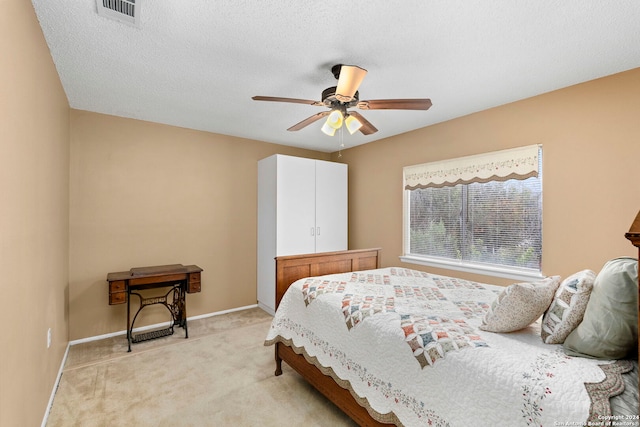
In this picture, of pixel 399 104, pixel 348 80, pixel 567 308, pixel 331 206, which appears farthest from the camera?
pixel 331 206

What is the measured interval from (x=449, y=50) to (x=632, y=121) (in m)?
1.60

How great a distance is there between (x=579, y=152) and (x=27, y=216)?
3990 millimetres

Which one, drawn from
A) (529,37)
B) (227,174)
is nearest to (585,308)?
(529,37)

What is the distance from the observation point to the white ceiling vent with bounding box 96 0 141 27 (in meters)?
1.67

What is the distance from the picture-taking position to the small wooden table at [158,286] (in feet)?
10.2

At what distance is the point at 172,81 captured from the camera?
2.61 metres

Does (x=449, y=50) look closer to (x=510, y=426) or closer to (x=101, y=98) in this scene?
(x=510, y=426)

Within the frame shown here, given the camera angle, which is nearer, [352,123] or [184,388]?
[184,388]

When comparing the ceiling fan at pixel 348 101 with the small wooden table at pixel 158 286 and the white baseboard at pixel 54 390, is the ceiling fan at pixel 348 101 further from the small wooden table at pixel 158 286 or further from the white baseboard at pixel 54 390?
the white baseboard at pixel 54 390

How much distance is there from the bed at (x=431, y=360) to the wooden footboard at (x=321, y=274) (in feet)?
0.03

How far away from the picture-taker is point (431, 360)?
1.43 meters

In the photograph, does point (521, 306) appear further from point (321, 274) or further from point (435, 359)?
point (321, 274)

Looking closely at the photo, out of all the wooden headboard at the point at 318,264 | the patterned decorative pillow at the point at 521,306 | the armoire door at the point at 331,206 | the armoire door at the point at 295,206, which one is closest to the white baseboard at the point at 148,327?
the armoire door at the point at 295,206

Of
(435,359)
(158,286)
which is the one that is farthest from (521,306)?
(158,286)
